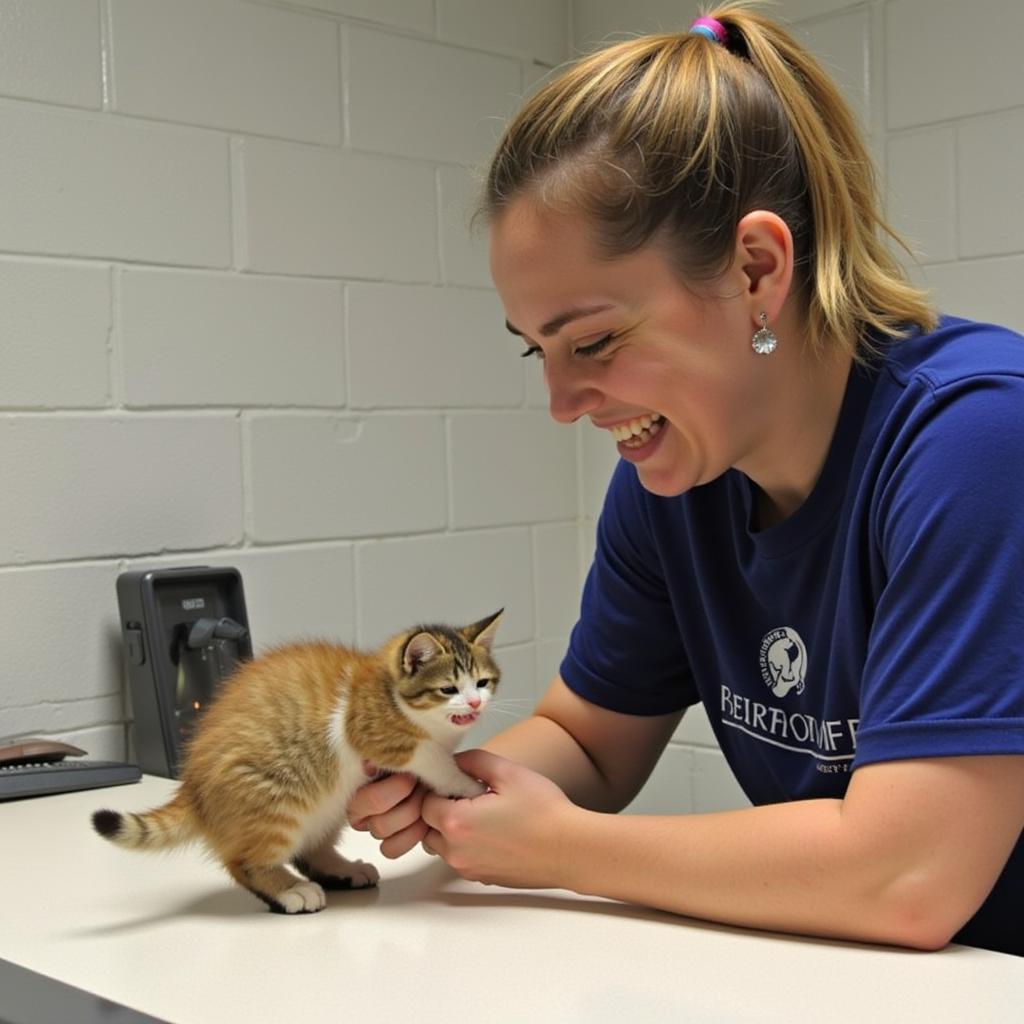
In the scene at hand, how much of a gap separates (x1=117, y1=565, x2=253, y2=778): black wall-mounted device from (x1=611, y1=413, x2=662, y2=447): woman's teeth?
0.97 m

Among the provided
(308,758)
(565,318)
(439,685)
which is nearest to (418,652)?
(439,685)

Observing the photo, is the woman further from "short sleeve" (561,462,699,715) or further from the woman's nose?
"short sleeve" (561,462,699,715)

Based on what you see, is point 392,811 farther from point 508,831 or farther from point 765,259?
point 765,259

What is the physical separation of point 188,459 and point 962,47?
4.92 ft

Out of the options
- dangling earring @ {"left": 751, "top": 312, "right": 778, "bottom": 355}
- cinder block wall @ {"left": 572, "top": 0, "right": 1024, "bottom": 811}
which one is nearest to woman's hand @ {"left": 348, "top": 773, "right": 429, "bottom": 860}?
dangling earring @ {"left": 751, "top": 312, "right": 778, "bottom": 355}

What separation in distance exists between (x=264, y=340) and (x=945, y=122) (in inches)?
49.2

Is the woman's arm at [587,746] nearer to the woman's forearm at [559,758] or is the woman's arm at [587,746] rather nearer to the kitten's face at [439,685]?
the woman's forearm at [559,758]

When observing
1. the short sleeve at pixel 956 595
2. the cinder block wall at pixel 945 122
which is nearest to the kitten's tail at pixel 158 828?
the short sleeve at pixel 956 595

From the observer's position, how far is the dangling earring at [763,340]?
1.30m

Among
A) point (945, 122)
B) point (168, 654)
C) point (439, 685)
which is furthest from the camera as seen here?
point (945, 122)

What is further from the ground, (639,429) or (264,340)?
(264,340)

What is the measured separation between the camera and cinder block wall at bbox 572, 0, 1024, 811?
229 centimetres

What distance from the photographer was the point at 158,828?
1322mm

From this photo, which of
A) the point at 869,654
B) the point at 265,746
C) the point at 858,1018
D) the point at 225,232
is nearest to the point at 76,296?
the point at 225,232
